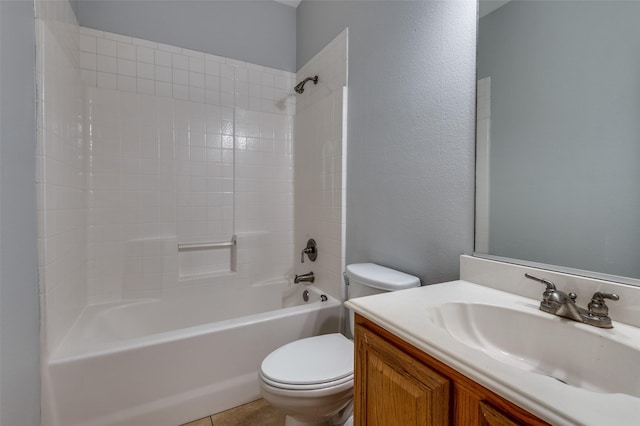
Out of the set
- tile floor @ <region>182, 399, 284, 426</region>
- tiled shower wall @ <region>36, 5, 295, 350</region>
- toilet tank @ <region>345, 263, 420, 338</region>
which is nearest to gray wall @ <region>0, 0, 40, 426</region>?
tiled shower wall @ <region>36, 5, 295, 350</region>

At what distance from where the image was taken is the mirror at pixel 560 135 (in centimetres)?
75

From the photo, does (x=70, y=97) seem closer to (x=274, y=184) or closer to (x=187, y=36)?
(x=187, y=36)

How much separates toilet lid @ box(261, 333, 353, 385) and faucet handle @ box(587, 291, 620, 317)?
2.67 feet

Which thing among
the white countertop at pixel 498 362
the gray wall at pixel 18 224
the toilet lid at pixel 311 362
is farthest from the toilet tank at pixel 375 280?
the gray wall at pixel 18 224

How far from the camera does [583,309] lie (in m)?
0.71

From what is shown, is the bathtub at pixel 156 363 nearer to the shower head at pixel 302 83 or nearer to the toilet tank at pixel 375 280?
the toilet tank at pixel 375 280

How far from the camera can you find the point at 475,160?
106 centimetres

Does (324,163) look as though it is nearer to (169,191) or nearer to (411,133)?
(411,133)

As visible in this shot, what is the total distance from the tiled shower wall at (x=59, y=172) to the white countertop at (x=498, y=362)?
1324mm

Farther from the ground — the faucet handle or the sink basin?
the faucet handle

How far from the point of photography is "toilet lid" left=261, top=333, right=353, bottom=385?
1085 millimetres

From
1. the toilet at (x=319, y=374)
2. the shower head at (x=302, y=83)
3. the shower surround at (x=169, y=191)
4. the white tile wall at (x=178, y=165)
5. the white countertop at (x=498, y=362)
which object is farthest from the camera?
the shower head at (x=302, y=83)

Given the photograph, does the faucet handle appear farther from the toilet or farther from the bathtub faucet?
the bathtub faucet

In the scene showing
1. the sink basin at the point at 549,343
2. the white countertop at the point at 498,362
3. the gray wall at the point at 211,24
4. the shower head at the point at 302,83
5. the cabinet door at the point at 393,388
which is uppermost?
the gray wall at the point at 211,24
